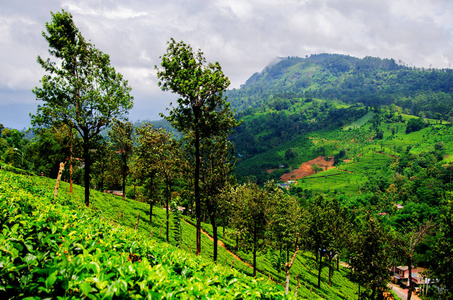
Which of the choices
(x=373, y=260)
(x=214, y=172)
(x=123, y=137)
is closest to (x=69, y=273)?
(x=214, y=172)

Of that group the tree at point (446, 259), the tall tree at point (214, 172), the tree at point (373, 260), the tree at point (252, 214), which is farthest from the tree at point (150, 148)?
the tree at point (446, 259)

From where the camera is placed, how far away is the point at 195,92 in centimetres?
1636

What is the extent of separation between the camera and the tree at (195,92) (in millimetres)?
16141

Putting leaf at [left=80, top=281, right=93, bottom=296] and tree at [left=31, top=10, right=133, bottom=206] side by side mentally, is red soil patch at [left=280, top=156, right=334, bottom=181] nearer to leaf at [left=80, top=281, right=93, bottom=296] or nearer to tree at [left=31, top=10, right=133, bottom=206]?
tree at [left=31, top=10, right=133, bottom=206]

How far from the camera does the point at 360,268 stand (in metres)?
31.8

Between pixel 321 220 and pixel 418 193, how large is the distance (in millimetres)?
94341

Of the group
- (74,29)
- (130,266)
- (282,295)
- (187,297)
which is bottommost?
(282,295)

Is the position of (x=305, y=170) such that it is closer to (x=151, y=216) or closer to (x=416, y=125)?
(x=416, y=125)

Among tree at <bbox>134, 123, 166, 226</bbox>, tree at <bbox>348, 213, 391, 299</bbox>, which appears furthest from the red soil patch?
tree at <bbox>134, 123, 166, 226</bbox>

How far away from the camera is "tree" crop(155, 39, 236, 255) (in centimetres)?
1614

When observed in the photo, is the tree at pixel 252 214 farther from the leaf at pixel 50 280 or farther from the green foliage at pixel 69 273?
the leaf at pixel 50 280

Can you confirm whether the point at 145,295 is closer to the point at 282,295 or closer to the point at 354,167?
the point at 282,295

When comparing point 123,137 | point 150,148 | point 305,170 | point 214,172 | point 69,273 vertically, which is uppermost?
point 123,137

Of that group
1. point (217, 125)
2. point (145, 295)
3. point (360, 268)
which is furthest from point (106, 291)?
point (360, 268)
